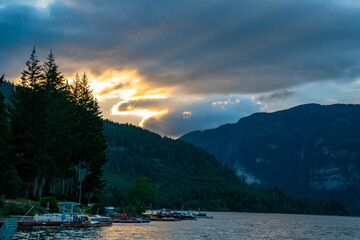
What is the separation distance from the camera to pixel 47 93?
278 feet

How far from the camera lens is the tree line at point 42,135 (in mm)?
75062

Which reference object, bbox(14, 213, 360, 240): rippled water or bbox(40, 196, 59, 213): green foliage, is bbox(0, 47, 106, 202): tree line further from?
bbox(14, 213, 360, 240): rippled water

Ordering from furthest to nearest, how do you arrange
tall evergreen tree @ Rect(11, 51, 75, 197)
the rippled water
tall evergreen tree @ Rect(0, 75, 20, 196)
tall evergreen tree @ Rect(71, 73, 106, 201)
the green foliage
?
tall evergreen tree @ Rect(71, 73, 106, 201)
tall evergreen tree @ Rect(11, 51, 75, 197)
the green foliage
tall evergreen tree @ Rect(0, 75, 20, 196)
the rippled water

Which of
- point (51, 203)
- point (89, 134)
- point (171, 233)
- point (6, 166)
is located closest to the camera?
point (6, 166)

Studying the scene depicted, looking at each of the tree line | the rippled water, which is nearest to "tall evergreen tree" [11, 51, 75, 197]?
the tree line

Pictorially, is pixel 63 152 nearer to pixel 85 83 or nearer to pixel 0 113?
pixel 0 113

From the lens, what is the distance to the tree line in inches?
2955

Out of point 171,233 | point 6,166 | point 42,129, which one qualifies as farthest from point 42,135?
point 171,233

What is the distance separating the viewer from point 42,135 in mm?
81312

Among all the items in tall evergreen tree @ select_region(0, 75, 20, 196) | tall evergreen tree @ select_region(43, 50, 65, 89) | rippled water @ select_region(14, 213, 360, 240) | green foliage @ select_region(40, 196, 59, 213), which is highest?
tall evergreen tree @ select_region(43, 50, 65, 89)

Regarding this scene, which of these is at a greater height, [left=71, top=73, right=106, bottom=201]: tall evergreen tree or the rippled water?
[left=71, top=73, right=106, bottom=201]: tall evergreen tree

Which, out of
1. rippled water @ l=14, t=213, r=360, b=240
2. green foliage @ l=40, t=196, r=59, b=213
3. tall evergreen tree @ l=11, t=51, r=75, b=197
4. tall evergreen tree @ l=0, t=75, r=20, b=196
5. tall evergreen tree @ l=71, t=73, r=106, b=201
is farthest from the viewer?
tall evergreen tree @ l=71, t=73, r=106, b=201

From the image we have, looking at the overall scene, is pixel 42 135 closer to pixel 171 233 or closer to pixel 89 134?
pixel 89 134

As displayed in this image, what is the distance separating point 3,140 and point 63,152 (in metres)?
15.6
